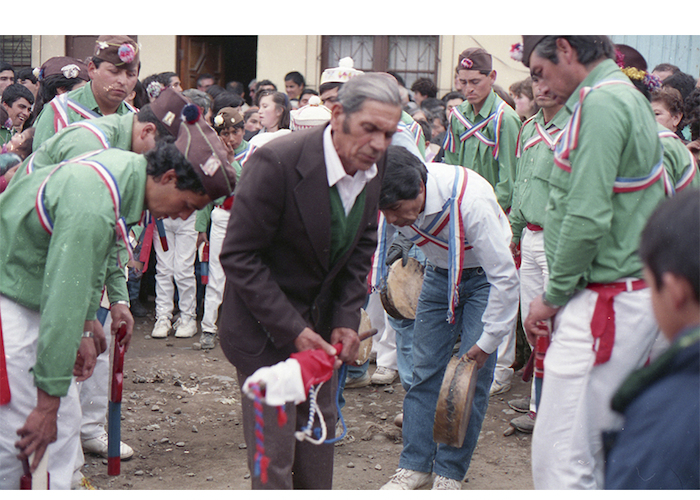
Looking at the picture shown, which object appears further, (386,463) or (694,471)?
(386,463)

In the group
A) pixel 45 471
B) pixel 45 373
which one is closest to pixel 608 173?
pixel 45 373

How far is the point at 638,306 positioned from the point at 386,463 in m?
2.11

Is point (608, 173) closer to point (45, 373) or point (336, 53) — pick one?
point (45, 373)

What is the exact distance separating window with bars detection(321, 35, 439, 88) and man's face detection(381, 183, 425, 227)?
27.5ft

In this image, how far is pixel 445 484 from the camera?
358 cm

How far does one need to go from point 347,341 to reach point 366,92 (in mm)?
946

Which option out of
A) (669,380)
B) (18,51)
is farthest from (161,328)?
(18,51)

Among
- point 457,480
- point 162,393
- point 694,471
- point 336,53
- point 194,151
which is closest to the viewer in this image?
point 694,471

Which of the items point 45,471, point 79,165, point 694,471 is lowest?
point 45,471

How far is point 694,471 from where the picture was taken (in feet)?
5.07

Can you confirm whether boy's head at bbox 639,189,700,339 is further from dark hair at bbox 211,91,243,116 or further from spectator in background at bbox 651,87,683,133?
dark hair at bbox 211,91,243,116

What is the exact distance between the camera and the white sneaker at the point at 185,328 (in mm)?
6734

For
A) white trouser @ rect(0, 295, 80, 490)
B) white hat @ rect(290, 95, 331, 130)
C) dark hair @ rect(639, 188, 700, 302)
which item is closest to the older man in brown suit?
white trouser @ rect(0, 295, 80, 490)

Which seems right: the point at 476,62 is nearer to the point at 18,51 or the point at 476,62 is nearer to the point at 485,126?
the point at 485,126
